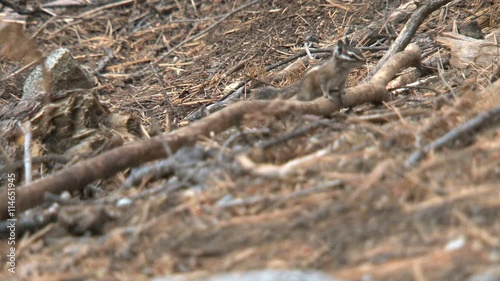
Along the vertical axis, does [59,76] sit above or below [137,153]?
below

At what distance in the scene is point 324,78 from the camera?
4.82 metres

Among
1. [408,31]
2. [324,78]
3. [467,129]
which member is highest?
[467,129]

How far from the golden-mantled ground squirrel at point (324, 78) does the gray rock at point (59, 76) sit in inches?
103

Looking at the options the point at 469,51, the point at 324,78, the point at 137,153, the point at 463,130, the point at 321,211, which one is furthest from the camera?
the point at 469,51

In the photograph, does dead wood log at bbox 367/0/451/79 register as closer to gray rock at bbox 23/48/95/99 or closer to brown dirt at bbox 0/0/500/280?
brown dirt at bbox 0/0/500/280

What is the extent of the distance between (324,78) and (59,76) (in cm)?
303

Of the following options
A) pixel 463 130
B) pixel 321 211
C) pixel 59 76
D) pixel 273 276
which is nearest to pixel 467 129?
pixel 463 130

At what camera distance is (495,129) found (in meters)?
3.32

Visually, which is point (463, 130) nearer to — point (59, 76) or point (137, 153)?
point (137, 153)

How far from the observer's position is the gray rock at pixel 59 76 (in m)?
6.76

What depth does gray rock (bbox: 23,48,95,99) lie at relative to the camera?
676 centimetres

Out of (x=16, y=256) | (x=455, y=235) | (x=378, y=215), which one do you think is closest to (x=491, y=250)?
(x=455, y=235)

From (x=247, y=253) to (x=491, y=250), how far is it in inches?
34.6

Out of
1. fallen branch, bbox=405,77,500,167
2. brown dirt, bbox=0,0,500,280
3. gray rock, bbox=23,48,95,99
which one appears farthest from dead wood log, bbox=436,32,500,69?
gray rock, bbox=23,48,95,99
